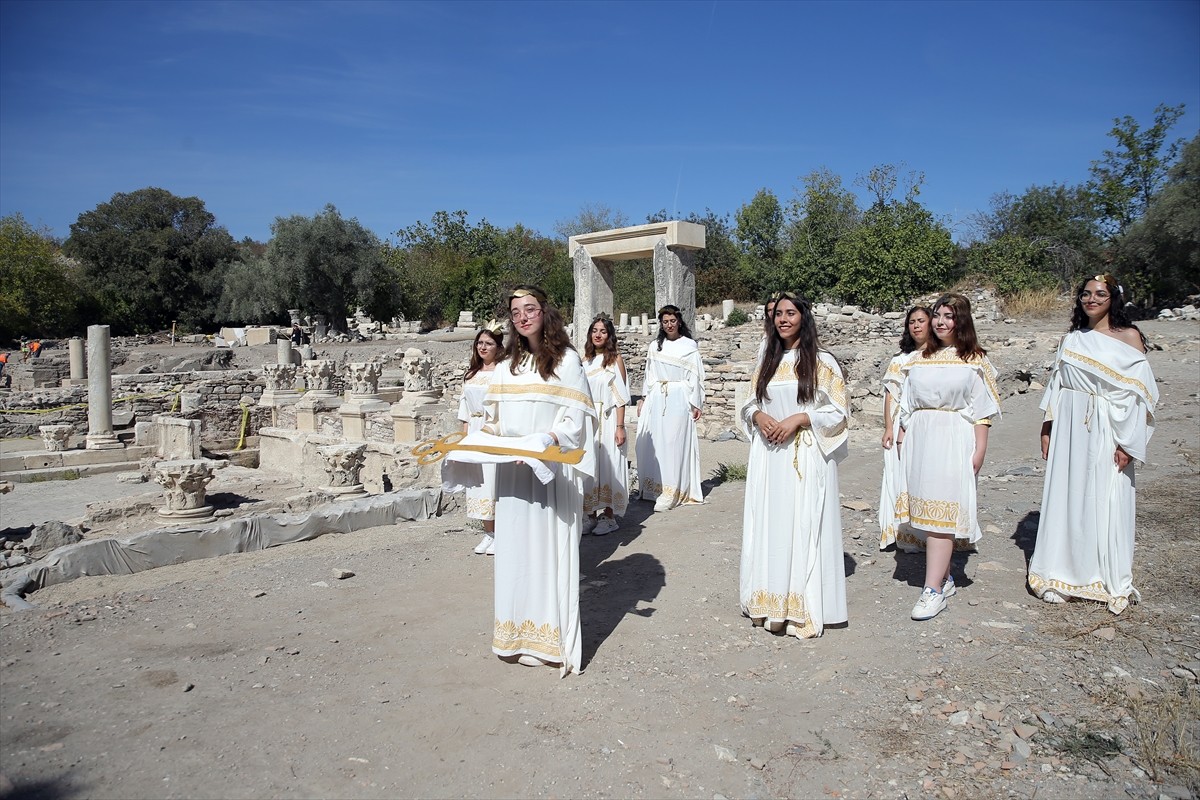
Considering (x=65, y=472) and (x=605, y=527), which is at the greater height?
(x=605, y=527)

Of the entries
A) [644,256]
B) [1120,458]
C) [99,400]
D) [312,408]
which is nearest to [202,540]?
[1120,458]

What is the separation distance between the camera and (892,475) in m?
5.56

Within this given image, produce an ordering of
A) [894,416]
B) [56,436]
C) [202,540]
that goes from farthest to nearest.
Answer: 1. [56,436]
2. [202,540]
3. [894,416]

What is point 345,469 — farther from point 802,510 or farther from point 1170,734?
point 1170,734

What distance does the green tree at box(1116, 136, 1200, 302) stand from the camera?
21.0 metres

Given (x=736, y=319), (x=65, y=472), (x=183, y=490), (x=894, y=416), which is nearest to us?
(x=894, y=416)

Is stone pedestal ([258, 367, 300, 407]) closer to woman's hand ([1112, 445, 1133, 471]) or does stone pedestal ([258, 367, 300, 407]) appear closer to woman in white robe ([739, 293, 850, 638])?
woman in white robe ([739, 293, 850, 638])

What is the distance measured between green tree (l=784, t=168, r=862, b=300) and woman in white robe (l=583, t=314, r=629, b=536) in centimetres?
2297

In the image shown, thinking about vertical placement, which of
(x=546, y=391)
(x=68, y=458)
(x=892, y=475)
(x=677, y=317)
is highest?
(x=677, y=317)

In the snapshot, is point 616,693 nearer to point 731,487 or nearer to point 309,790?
point 309,790

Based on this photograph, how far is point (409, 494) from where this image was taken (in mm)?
7117

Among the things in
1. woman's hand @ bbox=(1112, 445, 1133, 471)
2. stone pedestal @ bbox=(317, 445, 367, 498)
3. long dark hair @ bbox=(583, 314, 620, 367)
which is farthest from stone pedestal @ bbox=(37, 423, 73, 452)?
woman's hand @ bbox=(1112, 445, 1133, 471)

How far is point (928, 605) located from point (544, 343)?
251 cm

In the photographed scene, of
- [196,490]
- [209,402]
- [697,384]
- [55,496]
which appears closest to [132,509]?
[196,490]
